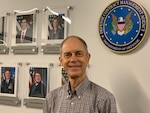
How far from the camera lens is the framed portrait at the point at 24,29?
1834mm

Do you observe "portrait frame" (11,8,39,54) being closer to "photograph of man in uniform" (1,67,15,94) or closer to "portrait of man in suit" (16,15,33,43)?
"portrait of man in suit" (16,15,33,43)

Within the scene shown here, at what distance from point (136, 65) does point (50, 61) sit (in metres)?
0.63

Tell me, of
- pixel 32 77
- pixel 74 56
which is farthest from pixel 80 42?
pixel 32 77

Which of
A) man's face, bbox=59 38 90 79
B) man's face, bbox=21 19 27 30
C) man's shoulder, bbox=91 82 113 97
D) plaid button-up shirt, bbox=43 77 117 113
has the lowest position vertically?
plaid button-up shirt, bbox=43 77 117 113

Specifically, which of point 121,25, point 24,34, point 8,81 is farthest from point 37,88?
point 121,25

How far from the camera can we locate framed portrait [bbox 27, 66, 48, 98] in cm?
177

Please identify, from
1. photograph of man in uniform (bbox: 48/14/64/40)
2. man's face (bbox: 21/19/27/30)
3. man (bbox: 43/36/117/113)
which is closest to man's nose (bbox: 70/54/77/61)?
man (bbox: 43/36/117/113)

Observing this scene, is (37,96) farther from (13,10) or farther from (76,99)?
(13,10)

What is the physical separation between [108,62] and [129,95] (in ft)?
0.81

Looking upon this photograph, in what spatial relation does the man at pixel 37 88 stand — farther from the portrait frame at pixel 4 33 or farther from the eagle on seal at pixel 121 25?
the eagle on seal at pixel 121 25

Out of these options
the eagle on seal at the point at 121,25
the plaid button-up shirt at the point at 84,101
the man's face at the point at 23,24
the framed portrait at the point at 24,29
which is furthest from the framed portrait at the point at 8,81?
the eagle on seal at the point at 121,25

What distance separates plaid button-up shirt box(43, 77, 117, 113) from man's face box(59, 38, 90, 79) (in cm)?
8

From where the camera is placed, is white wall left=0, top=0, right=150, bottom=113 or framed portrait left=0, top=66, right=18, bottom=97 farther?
framed portrait left=0, top=66, right=18, bottom=97

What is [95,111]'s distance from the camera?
1.27 m
